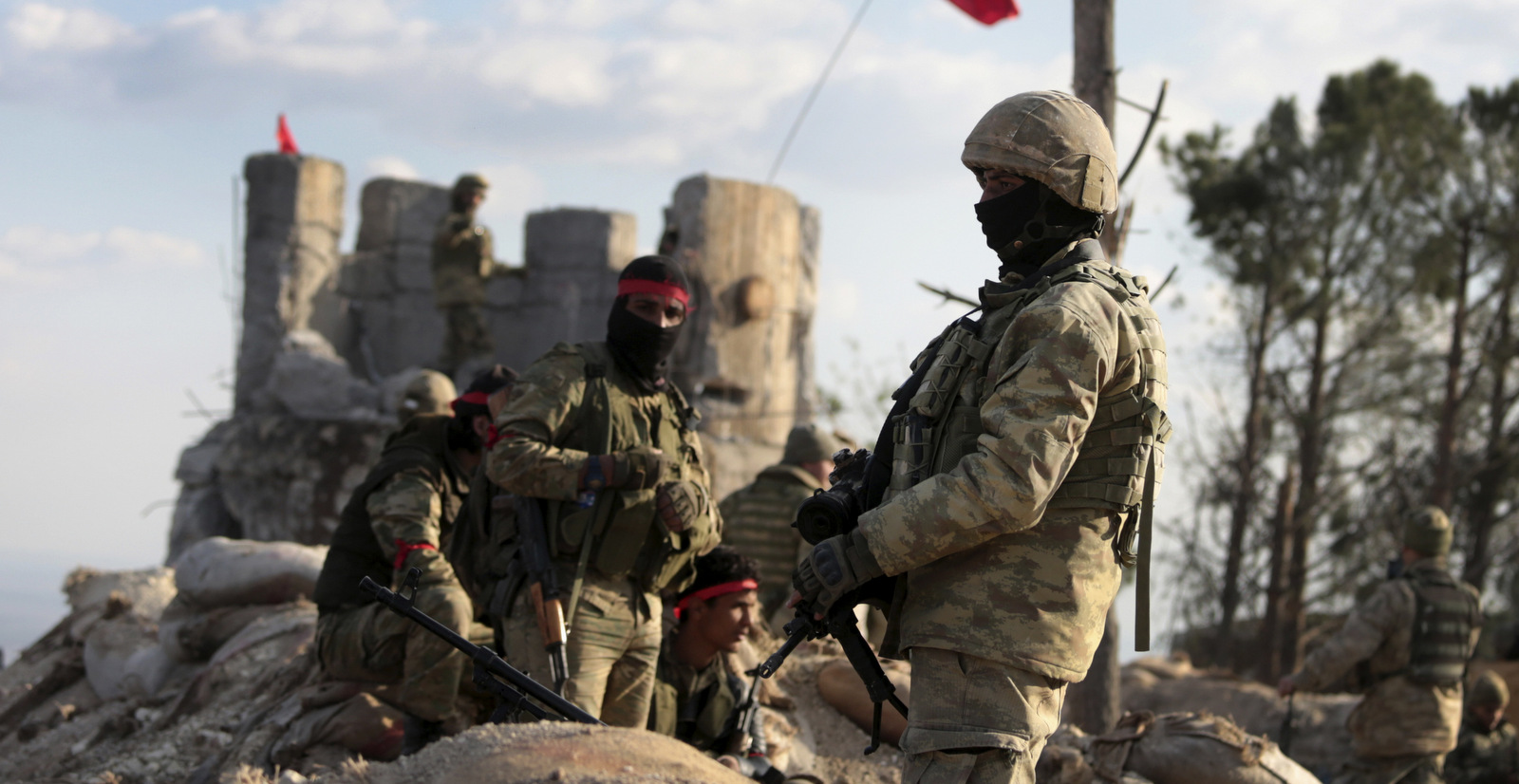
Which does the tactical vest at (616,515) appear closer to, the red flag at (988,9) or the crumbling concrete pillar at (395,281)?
the red flag at (988,9)

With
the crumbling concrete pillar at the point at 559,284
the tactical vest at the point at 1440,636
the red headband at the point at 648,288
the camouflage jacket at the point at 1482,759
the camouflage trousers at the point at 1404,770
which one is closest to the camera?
the red headband at the point at 648,288

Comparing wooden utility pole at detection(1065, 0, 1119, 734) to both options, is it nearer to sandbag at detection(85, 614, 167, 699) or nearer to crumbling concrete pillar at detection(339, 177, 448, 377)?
sandbag at detection(85, 614, 167, 699)

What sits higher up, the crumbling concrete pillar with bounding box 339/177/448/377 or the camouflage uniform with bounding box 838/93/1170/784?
the crumbling concrete pillar with bounding box 339/177/448/377

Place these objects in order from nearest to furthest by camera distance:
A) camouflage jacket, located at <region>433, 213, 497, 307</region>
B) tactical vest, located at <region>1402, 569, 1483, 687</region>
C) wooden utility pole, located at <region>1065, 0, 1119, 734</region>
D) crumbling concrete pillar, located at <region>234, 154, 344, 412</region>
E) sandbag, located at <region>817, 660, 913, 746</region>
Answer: sandbag, located at <region>817, 660, 913, 746</region> < wooden utility pole, located at <region>1065, 0, 1119, 734</region> < tactical vest, located at <region>1402, 569, 1483, 687</region> < camouflage jacket, located at <region>433, 213, 497, 307</region> < crumbling concrete pillar, located at <region>234, 154, 344, 412</region>

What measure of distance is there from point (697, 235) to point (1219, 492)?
26.1 feet

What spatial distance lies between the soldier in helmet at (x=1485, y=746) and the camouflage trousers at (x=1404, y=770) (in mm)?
1103

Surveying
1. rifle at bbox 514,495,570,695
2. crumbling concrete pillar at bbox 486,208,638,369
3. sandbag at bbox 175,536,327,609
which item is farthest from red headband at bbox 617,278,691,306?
crumbling concrete pillar at bbox 486,208,638,369

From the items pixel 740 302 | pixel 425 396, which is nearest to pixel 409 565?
pixel 425 396

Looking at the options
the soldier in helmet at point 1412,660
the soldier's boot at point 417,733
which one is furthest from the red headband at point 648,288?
the soldier in helmet at point 1412,660

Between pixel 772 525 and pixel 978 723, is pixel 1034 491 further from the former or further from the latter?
pixel 772 525

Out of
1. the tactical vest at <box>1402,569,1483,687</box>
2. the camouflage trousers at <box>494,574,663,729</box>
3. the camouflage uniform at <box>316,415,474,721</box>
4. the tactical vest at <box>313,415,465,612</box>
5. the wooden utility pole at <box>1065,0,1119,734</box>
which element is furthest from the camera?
the tactical vest at <box>1402,569,1483,687</box>

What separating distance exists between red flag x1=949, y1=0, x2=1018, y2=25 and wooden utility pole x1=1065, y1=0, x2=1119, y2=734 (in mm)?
397

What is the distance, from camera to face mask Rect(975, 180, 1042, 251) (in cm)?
270

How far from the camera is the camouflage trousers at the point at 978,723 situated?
2.47 m
